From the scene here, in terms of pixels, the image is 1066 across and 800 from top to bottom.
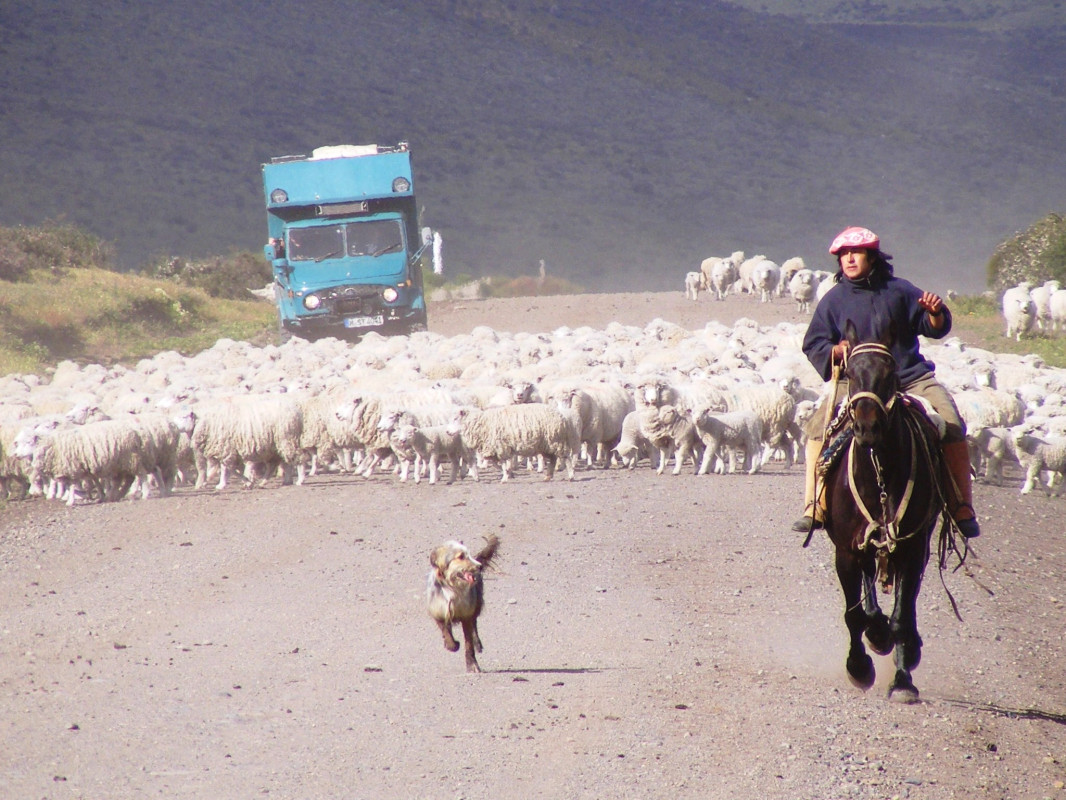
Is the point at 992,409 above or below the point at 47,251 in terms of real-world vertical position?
below

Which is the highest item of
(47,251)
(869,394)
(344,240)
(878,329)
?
(47,251)

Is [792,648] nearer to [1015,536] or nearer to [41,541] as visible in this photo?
[1015,536]

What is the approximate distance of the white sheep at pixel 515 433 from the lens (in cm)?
1292

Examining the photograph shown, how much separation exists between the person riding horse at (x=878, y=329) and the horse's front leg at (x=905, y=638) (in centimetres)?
35

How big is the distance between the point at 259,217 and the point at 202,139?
246 inches

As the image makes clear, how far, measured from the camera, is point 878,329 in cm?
621

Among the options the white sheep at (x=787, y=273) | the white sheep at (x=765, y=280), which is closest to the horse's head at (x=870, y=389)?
the white sheep at (x=765, y=280)

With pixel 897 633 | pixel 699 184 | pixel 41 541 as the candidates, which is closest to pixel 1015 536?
pixel 897 633

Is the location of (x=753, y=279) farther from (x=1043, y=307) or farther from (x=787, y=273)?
(x=1043, y=307)

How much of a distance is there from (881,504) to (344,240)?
19.8m

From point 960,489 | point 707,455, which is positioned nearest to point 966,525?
point 960,489

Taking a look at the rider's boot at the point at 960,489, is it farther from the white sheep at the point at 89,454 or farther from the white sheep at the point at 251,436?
the white sheep at the point at 89,454

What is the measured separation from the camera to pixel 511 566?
29.1 feet

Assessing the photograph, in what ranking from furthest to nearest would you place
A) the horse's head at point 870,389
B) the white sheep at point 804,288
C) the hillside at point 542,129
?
the hillside at point 542,129, the white sheep at point 804,288, the horse's head at point 870,389
